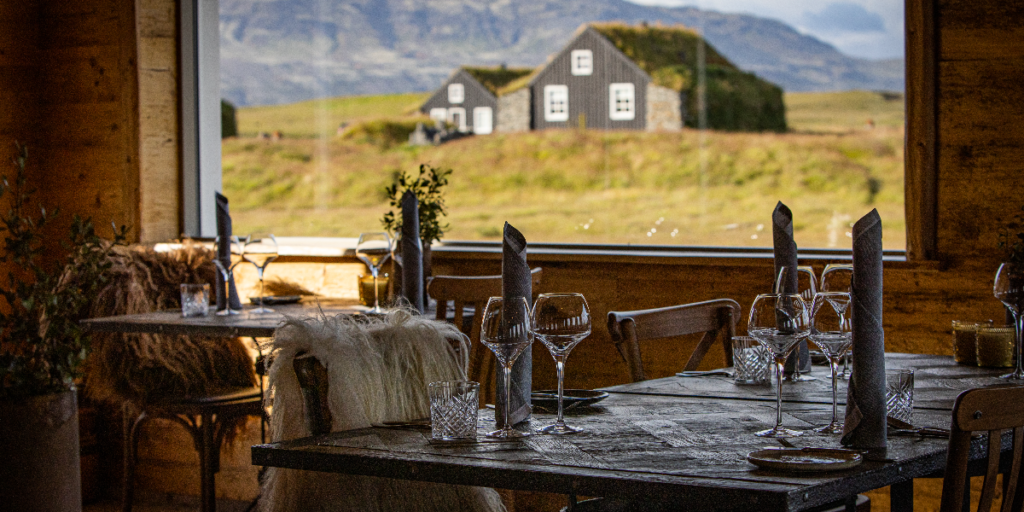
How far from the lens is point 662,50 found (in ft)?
13.9

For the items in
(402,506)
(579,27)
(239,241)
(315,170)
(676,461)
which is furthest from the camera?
(315,170)

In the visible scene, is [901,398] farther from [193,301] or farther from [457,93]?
[457,93]

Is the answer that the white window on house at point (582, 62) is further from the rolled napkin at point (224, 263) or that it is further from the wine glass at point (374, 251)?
the rolled napkin at point (224, 263)

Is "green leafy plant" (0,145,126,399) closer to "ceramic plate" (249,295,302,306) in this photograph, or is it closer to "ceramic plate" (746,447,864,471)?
"ceramic plate" (249,295,302,306)

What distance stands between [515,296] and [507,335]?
3.7 inches

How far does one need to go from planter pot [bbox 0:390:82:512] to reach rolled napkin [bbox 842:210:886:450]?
2.25m

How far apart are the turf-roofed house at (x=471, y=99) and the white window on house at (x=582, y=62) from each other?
10.1 inches

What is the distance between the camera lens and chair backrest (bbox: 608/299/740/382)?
234cm

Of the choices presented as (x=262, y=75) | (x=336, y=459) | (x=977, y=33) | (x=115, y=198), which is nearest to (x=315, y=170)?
(x=262, y=75)

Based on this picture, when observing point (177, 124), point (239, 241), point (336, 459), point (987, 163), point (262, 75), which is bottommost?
point (336, 459)

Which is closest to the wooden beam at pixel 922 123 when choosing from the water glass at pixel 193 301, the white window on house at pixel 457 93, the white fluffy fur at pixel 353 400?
the white fluffy fur at pixel 353 400

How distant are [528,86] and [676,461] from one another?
3446mm

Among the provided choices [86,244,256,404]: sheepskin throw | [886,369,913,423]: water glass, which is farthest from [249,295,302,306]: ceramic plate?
[886,369,913,423]: water glass

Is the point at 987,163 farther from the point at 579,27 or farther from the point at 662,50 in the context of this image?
the point at 579,27
